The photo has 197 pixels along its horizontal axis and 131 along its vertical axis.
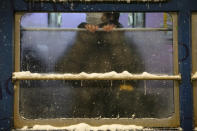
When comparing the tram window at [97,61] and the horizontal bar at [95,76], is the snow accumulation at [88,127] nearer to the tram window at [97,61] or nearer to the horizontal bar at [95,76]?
the tram window at [97,61]

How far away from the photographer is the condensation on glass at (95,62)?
1.96 m

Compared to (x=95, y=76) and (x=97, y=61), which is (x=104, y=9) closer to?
(x=97, y=61)

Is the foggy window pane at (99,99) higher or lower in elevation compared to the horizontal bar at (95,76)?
lower

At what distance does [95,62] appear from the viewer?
1999mm

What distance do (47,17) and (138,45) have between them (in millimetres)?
731

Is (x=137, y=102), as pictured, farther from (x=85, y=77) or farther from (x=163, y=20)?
(x=163, y=20)

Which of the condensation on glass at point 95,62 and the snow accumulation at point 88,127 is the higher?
the condensation on glass at point 95,62

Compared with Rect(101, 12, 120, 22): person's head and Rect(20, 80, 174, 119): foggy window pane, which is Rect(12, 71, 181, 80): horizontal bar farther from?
Rect(101, 12, 120, 22): person's head

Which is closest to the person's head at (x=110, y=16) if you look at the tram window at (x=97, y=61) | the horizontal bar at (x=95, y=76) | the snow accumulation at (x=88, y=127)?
the tram window at (x=97, y=61)

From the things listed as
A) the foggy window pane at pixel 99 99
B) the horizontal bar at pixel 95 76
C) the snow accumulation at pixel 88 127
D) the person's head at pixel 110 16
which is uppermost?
the person's head at pixel 110 16

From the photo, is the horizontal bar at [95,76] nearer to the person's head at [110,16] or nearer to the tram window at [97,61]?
the tram window at [97,61]

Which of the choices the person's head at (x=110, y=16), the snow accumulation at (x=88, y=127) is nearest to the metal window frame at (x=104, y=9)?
the person's head at (x=110, y=16)

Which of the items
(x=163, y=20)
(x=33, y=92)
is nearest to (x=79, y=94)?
(x=33, y=92)

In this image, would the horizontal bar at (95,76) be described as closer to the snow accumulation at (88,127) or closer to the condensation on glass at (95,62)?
the condensation on glass at (95,62)
